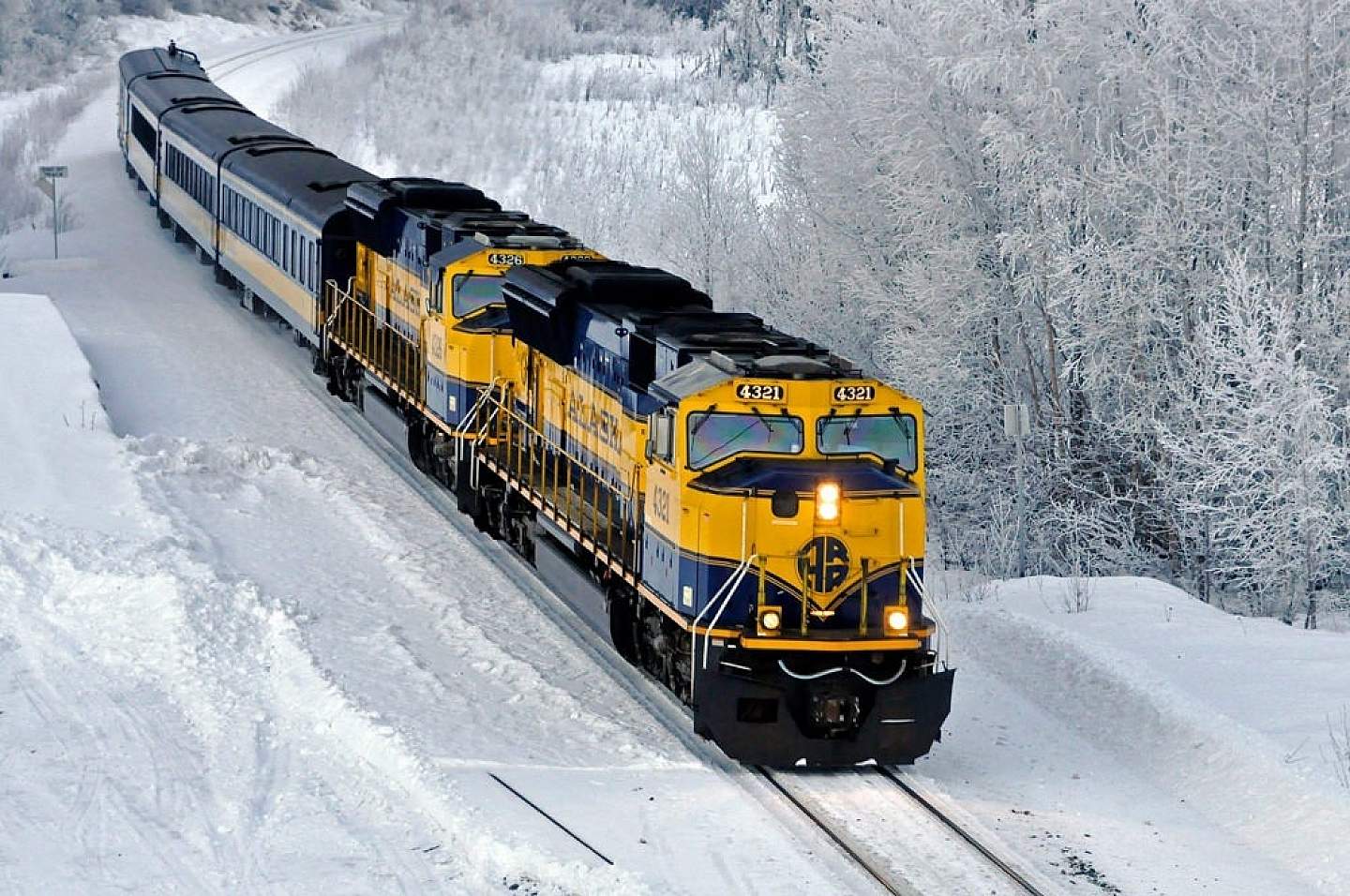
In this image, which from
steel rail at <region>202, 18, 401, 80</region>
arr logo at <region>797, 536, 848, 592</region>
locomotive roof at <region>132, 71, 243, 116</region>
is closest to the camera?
arr logo at <region>797, 536, 848, 592</region>

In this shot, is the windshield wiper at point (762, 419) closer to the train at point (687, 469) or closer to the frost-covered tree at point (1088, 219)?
the train at point (687, 469)

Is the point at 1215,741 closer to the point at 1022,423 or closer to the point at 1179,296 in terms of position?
the point at 1022,423

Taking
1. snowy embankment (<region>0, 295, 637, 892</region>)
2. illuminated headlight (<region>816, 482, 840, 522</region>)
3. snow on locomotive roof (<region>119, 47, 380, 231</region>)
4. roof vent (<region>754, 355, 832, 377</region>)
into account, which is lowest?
snowy embankment (<region>0, 295, 637, 892</region>)

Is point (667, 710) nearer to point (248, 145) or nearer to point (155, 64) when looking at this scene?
point (248, 145)

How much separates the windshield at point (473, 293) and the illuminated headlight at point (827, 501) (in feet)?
28.0

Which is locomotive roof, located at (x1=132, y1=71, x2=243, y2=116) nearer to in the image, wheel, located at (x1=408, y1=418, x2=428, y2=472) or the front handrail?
wheel, located at (x1=408, y1=418, x2=428, y2=472)

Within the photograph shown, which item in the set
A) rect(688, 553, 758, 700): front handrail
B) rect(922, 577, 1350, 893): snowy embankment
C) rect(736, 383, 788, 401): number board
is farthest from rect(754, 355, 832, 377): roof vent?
rect(922, 577, 1350, 893): snowy embankment

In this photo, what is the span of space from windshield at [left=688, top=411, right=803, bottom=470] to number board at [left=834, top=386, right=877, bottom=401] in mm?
393

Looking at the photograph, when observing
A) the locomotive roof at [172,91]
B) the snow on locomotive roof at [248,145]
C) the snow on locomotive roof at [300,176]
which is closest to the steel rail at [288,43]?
the locomotive roof at [172,91]

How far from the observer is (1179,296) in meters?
26.5

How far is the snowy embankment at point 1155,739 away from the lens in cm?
1332

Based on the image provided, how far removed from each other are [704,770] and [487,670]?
3113 mm

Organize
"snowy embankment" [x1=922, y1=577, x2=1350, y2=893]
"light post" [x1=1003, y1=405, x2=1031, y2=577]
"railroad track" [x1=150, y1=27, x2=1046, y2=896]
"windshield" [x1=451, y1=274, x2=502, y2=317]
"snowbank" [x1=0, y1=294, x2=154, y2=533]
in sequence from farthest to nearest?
"windshield" [x1=451, y1=274, x2=502, y2=317] → "snowbank" [x1=0, y1=294, x2=154, y2=533] → "light post" [x1=1003, y1=405, x2=1031, y2=577] → "snowy embankment" [x1=922, y1=577, x2=1350, y2=893] → "railroad track" [x1=150, y1=27, x2=1046, y2=896]

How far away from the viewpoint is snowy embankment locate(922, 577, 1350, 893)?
13320 millimetres
